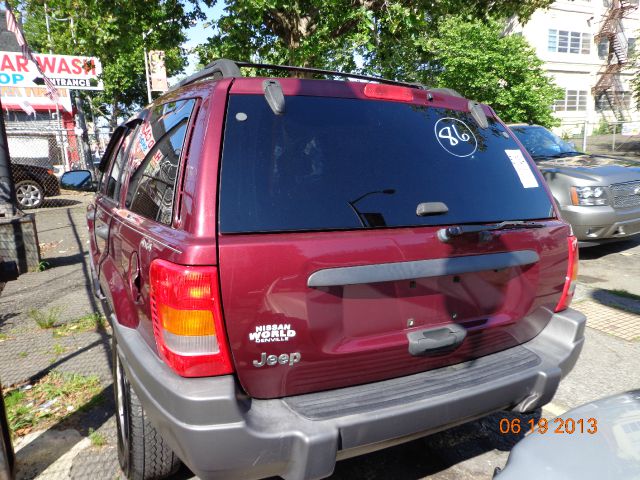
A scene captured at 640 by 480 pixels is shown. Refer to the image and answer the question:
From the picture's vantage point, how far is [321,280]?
186cm

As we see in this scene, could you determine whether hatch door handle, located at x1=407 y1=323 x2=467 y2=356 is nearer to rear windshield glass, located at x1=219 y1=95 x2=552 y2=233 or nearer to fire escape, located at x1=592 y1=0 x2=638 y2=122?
rear windshield glass, located at x1=219 y1=95 x2=552 y2=233

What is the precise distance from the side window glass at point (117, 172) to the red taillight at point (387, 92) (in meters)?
1.78

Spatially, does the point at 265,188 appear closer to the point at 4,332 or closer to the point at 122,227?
the point at 122,227

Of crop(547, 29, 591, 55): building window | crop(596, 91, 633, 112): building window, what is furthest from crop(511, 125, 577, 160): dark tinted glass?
crop(596, 91, 633, 112): building window

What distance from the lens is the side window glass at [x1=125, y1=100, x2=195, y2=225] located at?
2.17 metres

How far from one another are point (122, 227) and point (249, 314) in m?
1.15

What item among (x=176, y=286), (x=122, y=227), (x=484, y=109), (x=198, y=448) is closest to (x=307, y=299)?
(x=176, y=286)

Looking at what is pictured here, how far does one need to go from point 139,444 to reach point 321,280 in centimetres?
128

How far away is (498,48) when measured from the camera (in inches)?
785

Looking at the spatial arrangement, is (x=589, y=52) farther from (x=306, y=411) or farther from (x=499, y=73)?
(x=306, y=411)

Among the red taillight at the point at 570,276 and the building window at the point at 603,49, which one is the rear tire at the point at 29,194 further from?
the building window at the point at 603,49

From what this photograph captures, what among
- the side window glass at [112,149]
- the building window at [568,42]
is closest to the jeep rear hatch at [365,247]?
the side window glass at [112,149]

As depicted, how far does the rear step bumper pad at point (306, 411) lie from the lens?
1724 mm

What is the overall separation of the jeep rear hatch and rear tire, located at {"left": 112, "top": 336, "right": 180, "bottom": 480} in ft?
2.57
